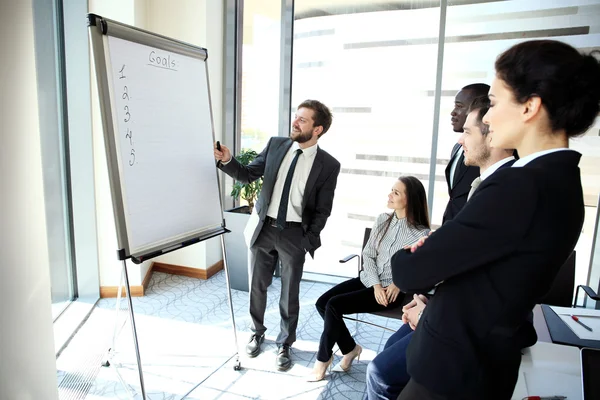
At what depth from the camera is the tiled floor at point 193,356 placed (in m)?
2.41

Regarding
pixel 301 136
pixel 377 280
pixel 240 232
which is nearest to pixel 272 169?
pixel 301 136

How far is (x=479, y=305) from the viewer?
3.33 feet

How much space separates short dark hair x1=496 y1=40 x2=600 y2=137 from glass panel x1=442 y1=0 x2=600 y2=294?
8.92ft

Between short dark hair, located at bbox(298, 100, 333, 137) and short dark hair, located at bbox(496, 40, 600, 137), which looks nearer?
short dark hair, located at bbox(496, 40, 600, 137)

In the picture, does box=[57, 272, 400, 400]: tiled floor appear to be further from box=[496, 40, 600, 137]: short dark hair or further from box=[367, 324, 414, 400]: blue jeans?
box=[496, 40, 600, 137]: short dark hair

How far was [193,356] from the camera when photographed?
2.75 m

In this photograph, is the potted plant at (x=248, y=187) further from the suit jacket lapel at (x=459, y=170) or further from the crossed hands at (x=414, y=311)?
the crossed hands at (x=414, y=311)

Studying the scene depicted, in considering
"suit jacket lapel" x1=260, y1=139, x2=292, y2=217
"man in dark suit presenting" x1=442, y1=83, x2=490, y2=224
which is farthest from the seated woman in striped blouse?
"suit jacket lapel" x1=260, y1=139, x2=292, y2=217

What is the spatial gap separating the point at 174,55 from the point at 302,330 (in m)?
2.15

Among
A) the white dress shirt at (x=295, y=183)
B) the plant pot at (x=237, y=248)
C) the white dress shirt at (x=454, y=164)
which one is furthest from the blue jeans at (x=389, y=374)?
the plant pot at (x=237, y=248)

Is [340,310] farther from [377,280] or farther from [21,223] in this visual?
[21,223]

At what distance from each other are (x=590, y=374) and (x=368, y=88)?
3120 mm

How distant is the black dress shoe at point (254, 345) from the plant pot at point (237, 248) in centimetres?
85

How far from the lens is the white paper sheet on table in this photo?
157 centimetres
